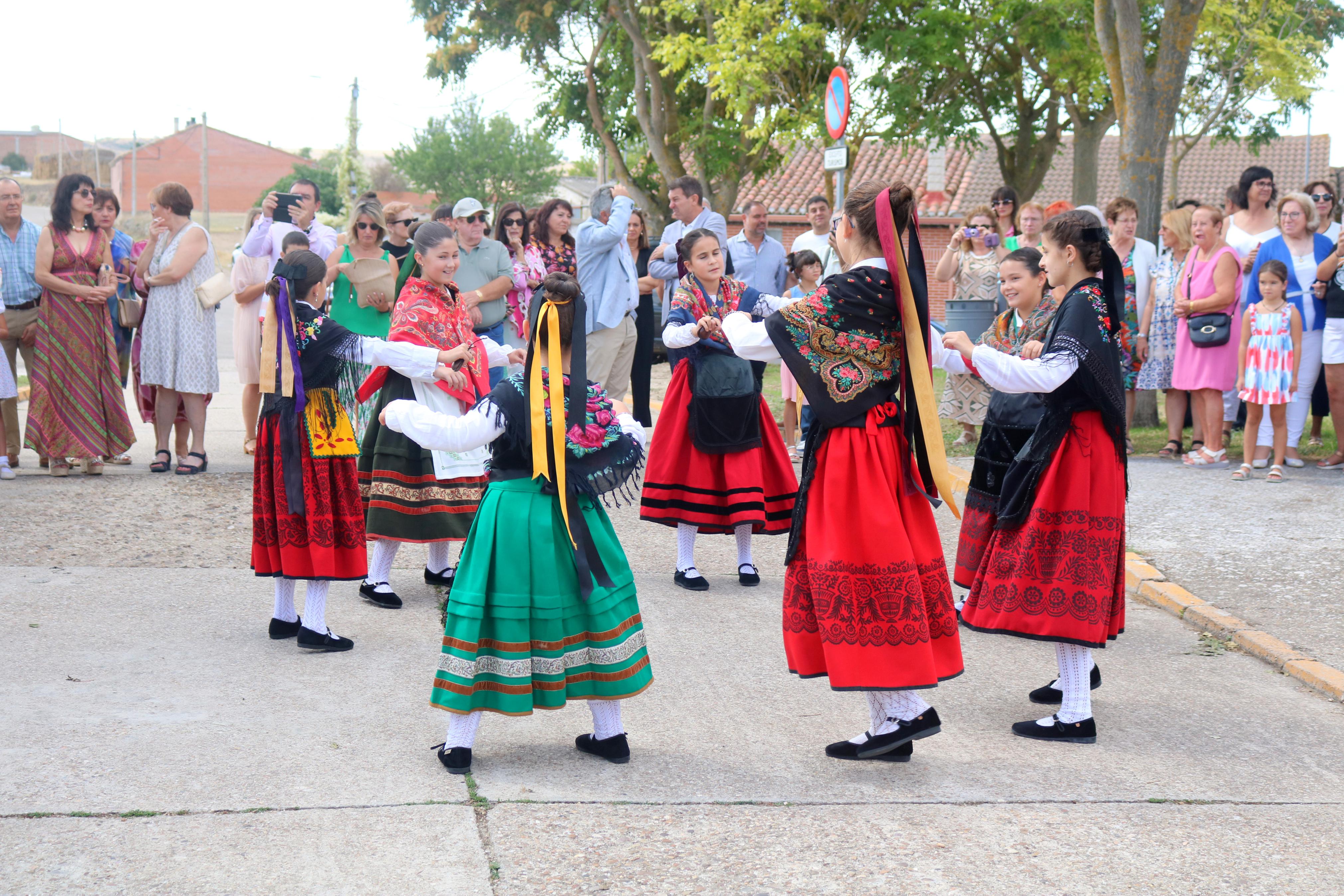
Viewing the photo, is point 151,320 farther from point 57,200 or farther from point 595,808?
point 595,808

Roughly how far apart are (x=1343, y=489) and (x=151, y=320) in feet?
27.5

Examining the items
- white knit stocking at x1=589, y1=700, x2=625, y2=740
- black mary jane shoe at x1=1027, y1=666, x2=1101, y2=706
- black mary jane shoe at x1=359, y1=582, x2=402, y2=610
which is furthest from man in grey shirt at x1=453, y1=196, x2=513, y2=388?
black mary jane shoe at x1=1027, y1=666, x2=1101, y2=706

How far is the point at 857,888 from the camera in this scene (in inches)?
127

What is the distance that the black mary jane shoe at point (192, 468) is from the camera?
8961 millimetres

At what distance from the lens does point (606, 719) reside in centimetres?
407

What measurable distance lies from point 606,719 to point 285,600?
6.52ft

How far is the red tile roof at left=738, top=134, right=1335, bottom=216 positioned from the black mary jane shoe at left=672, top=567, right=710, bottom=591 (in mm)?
28576

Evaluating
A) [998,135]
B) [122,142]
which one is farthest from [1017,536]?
[122,142]

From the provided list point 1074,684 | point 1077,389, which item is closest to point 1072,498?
point 1077,389

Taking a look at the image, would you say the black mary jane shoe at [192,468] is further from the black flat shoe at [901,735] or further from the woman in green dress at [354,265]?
the black flat shoe at [901,735]

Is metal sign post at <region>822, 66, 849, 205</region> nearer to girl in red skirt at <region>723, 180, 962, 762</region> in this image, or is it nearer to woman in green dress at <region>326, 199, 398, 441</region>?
woman in green dress at <region>326, 199, 398, 441</region>

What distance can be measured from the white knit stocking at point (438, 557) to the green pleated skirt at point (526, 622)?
93.0 inches

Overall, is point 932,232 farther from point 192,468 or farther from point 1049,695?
point 1049,695

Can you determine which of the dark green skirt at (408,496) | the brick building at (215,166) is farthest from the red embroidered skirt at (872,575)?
the brick building at (215,166)
